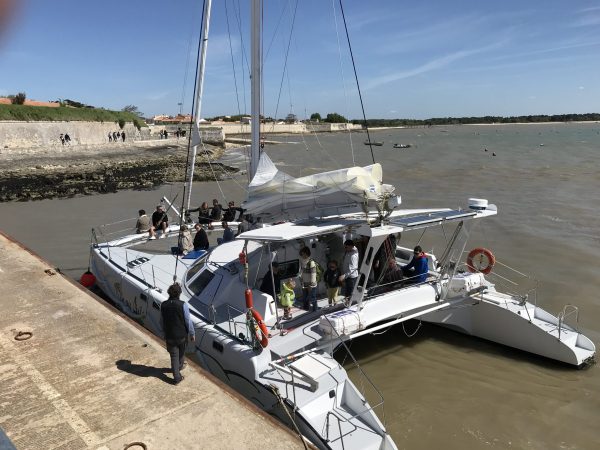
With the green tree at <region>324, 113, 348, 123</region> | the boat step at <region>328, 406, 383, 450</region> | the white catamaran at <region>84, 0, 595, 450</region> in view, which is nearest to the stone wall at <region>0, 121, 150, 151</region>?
the white catamaran at <region>84, 0, 595, 450</region>

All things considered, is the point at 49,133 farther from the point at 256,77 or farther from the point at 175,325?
the point at 175,325

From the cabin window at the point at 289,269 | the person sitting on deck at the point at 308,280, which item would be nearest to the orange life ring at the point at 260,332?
the person sitting on deck at the point at 308,280

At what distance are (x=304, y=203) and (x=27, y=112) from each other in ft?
155

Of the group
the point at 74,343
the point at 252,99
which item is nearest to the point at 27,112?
the point at 252,99

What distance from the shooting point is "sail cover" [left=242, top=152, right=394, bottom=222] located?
802cm

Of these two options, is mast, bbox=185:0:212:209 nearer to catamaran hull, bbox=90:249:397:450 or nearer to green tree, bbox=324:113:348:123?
catamaran hull, bbox=90:249:397:450

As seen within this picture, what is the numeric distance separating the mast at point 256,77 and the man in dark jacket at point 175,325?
5428 millimetres

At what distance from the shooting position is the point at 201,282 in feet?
29.6

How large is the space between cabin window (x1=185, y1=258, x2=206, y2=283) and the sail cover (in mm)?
1416

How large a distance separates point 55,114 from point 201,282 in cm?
4814

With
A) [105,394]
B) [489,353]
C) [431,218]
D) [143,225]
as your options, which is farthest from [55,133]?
[489,353]

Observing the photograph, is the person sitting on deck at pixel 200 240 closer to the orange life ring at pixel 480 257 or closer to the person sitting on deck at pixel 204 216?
the person sitting on deck at pixel 204 216

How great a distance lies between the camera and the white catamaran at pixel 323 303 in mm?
6230

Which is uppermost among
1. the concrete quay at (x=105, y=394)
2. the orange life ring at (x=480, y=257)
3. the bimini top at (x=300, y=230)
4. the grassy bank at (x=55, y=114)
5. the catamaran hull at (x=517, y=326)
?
the grassy bank at (x=55, y=114)
